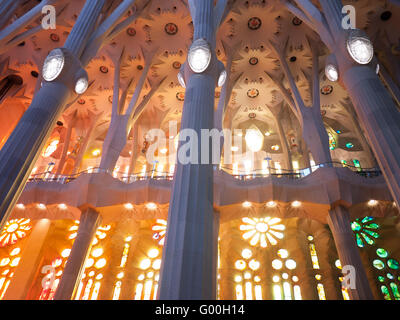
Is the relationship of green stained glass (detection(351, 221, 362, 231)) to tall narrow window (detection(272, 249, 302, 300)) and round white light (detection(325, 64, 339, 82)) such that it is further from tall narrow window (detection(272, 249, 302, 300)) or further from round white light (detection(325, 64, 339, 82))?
round white light (detection(325, 64, 339, 82))

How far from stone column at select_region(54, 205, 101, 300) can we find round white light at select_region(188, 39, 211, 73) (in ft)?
20.9

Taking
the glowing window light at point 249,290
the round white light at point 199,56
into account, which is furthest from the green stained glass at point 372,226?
the round white light at point 199,56

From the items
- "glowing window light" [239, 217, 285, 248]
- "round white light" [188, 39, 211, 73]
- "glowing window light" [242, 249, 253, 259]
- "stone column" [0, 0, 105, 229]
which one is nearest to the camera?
"stone column" [0, 0, 105, 229]

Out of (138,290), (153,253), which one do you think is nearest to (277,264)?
(153,253)

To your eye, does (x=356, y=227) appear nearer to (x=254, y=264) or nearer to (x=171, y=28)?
(x=254, y=264)

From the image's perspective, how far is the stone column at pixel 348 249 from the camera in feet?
24.4

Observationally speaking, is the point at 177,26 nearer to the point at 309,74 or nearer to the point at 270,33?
the point at 270,33

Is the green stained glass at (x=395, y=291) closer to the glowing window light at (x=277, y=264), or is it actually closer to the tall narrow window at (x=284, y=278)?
the tall narrow window at (x=284, y=278)

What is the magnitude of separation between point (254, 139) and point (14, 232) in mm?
12304

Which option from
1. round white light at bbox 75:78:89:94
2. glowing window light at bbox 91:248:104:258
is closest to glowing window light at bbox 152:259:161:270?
glowing window light at bbox 91:248:104:258

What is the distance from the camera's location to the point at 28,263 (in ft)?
36.2

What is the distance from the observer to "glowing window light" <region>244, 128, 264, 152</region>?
53.8 ft

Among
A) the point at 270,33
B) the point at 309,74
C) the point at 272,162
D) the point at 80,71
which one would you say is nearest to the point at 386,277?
the point at 272,162
